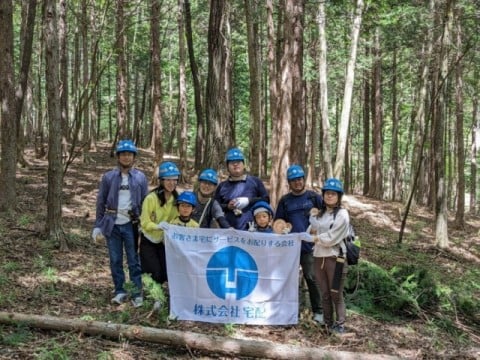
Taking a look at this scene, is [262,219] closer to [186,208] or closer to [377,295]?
[186,208]

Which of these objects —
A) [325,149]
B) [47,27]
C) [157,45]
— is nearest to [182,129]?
[157,45]

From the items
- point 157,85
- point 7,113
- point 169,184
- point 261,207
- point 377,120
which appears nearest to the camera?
point 169,184

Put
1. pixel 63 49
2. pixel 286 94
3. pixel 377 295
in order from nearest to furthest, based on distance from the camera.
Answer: pixel 377 295 < pixel 286 94 < pixel 63 49

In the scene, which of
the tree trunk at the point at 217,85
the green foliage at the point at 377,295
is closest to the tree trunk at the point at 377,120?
the tree trunk at the point at 217,85

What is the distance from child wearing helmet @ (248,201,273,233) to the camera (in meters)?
6.46

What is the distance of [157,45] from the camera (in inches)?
629

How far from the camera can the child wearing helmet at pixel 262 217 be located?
6465 millimetres

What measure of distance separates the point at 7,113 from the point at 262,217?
6.99m

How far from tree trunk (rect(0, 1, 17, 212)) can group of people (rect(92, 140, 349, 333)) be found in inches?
203

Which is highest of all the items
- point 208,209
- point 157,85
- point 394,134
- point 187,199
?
point 157,85

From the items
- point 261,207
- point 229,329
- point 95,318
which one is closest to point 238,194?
point 261,207

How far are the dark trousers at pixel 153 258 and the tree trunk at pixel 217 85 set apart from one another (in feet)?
10.2

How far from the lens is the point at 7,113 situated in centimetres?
1072

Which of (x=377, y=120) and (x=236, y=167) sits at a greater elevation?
(x=377, y=120)
